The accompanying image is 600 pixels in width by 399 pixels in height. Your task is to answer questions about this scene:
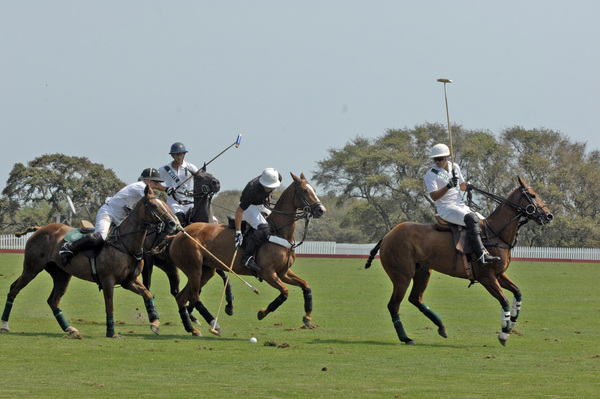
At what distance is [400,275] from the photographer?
12.6 meters

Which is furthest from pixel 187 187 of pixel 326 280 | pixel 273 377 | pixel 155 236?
pixel 326 280

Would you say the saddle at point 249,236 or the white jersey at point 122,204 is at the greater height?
the white jersey at point 122,204

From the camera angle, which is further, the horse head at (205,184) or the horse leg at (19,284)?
the horse head at (205,184)

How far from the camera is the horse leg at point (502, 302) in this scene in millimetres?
11742

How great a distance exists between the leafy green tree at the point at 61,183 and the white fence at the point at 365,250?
12.8 ft

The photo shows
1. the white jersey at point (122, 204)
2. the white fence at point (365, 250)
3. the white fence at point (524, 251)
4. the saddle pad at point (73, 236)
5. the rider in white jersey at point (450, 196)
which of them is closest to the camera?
the rider in white jersey at point (450, 196)

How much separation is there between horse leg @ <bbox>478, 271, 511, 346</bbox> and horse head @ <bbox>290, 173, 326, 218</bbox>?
2524 mm

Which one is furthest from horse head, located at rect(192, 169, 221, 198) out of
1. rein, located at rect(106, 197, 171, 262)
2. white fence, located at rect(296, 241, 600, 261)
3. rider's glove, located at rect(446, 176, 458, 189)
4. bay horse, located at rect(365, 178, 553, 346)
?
white fence, located at rect(296, 241, 600, 261)

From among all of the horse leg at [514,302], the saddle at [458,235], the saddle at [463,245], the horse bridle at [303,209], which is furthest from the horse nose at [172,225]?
the horse leg at [514,302]

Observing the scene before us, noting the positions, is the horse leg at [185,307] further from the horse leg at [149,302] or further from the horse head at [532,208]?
the horse head at [532,208]

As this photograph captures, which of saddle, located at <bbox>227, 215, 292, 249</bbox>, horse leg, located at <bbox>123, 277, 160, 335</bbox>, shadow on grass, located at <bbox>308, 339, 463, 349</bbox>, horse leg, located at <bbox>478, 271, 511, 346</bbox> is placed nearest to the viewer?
horse leg, located at <bbox>478, 271, 511, 346</bbox>

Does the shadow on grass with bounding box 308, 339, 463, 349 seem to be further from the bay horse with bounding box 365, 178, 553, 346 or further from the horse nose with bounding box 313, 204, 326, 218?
the horse nose with bounding box 313, 204, 326, 218

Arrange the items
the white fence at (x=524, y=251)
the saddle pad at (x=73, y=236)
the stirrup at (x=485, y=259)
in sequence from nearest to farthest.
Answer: the stirrup at (x=485, y=259) → the saddle pad at (x=73, y=236) → the white fence at (x=524, y=251)

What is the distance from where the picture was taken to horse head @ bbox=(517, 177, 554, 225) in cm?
1240
